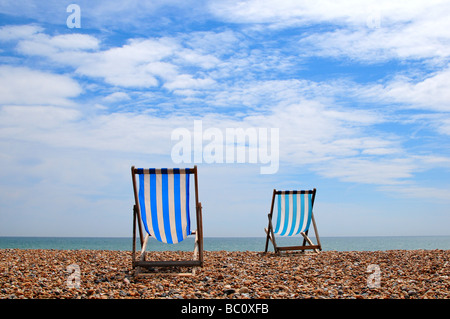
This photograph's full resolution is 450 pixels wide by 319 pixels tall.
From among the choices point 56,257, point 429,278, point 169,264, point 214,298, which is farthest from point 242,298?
point 56,257

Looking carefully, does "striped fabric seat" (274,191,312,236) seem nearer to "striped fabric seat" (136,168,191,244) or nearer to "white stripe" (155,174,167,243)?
"striped fabric seat" (136,168,191,244)

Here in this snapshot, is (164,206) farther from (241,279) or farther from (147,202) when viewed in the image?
(241,279)

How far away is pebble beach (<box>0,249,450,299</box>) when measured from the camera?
4.76 metres

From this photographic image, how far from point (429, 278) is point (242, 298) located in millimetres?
2959

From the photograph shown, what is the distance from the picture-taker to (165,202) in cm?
620

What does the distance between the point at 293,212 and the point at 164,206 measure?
353 centimetres

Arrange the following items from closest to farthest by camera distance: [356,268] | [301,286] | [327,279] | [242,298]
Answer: [242,298] < [301,286] < [327,279] < [356,268]

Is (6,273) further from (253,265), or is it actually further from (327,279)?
(327,279)

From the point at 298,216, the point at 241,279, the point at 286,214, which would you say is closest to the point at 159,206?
the point at 241,279

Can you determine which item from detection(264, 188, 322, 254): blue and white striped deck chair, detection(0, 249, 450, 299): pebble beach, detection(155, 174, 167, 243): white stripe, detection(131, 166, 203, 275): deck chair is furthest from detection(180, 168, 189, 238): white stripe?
detection(264, 188, 322, 254): blue and white striped deck chair

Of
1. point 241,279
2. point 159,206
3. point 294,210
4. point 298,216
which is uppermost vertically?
point 159,206

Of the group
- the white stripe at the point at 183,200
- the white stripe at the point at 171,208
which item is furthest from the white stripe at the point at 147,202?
the white stripe at the point at 183,200

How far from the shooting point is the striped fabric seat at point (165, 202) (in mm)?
6086

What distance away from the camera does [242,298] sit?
4512 millimetres
